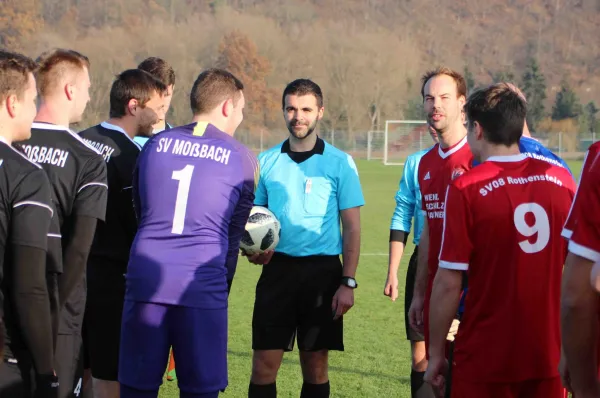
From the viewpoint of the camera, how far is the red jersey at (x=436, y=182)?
178 inches

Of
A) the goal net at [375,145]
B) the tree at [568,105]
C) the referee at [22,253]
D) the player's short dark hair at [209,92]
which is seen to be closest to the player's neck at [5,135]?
the referee at [22,253]

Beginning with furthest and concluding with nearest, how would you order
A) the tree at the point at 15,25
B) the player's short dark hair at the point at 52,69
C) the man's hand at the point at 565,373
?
the tree at the point at 15,25 → the player's short dark hair at the point at 52,69 → the man's hand at the point at 565,373

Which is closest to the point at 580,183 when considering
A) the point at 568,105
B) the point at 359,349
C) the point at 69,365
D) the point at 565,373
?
the point at 565,373

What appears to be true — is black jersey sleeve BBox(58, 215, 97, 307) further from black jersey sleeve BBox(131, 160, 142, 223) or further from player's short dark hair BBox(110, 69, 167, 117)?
player's short dark hair BBox(110, 69, 167, 117)

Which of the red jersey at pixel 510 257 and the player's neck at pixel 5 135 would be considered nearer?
the player's neck at pixel 5 135

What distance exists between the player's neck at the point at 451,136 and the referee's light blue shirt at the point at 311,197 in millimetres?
695

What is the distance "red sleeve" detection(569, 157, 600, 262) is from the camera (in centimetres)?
248

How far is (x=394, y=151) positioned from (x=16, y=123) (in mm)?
46956

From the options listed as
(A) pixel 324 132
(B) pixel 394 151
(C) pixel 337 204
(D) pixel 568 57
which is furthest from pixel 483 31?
(C) pixel 337 204

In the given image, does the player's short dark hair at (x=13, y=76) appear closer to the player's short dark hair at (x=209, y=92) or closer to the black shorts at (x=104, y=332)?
the player's short dark hair at (x=209, y=92)

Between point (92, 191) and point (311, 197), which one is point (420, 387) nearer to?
point (311, 197)

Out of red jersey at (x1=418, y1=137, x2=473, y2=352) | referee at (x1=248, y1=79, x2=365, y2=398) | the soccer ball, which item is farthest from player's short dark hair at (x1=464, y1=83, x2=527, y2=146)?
referee at (x1=248, y1=79, x2=365, y2=398)

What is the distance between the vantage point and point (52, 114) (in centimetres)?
418

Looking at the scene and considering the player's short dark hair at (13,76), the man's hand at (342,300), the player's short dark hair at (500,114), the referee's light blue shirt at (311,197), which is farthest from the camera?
the referee's light blue shirt at (311,197)
